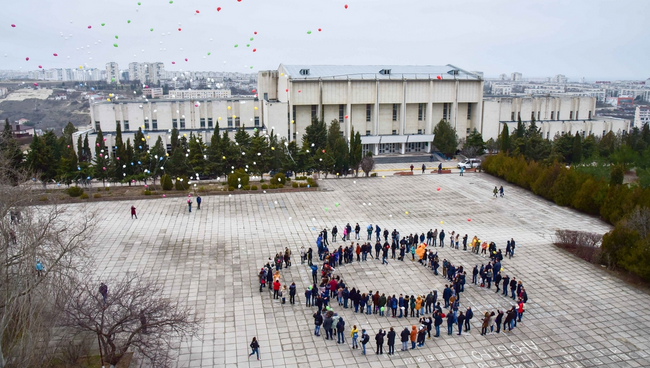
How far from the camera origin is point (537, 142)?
153 ft

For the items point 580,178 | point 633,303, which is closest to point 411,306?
point 633,303

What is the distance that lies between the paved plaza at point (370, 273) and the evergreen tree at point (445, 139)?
17.3m

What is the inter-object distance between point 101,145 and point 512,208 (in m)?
32.1

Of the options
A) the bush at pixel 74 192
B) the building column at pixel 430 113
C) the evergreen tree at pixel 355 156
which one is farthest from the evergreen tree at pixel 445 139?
the bush at pixel 74 192

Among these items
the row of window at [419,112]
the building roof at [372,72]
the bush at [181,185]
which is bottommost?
the bush at [181,185]

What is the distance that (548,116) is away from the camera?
59.6m

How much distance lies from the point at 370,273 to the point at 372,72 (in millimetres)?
37761

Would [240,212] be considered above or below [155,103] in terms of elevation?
below

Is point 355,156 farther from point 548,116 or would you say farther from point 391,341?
point 548,116

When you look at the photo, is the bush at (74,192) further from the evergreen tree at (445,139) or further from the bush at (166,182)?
the evergreen tree at (445,139)

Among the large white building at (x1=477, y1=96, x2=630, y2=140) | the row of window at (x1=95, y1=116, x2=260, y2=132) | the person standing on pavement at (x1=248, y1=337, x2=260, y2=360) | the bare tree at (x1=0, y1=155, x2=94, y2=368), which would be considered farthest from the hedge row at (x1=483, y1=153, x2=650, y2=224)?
the row of window at (x1=95, y1=116, x2=260, y2=132)

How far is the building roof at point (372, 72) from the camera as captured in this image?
5322 centimetres

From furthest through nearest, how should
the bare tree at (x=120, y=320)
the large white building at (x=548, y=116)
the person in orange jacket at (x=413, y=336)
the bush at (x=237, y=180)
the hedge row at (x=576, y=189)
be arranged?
the large white building at (x=548, y=116) → the bush at (x=237, y=180) → the hedge row at (x=576, y=189) → the person in orange jacket at (x=413, y=336) → the bare tree at (x=120, y=320)

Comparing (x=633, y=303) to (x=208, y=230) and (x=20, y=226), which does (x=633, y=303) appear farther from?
(x=20, y=226)
